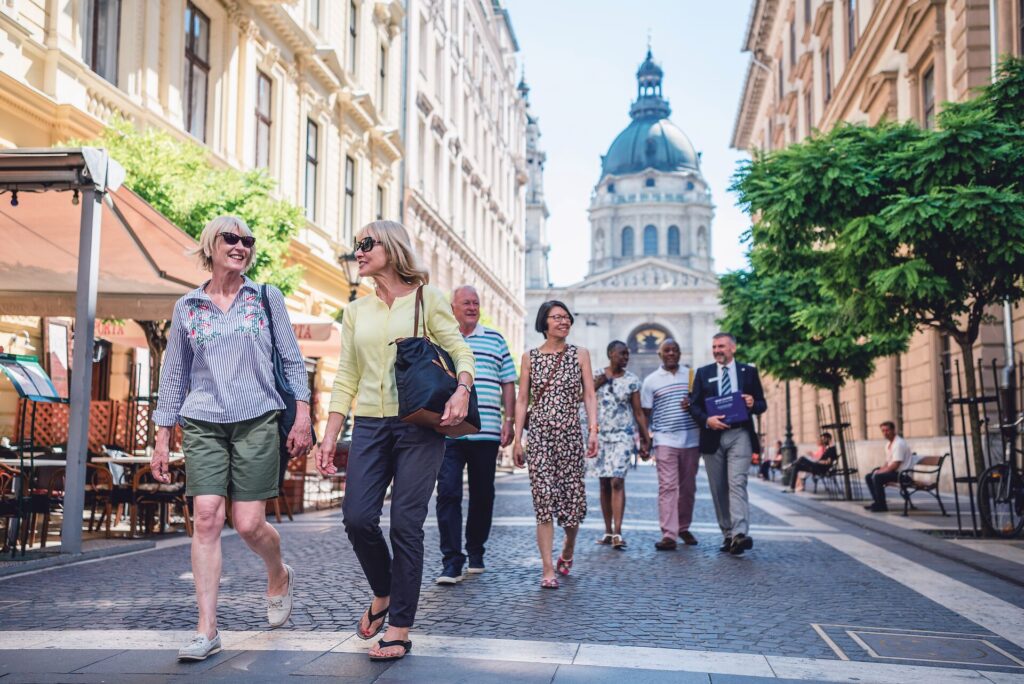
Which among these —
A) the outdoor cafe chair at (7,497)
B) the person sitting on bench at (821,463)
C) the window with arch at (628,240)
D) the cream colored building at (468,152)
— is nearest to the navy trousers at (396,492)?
the outdoor cafe chair at (7,497)

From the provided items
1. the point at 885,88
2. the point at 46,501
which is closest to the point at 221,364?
Answer: the point at 46,501

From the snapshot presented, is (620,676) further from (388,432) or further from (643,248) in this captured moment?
(643,248)

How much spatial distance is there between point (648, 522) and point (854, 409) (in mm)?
18176

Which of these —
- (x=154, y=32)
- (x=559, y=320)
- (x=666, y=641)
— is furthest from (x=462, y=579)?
(x=154, y=32)

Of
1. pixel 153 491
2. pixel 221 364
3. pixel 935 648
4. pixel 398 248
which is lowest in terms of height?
pixel 935 648

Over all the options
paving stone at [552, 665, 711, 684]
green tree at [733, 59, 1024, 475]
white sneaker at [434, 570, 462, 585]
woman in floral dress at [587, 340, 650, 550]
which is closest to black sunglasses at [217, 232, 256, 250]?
paving stone at [552, 665, 711, 684]

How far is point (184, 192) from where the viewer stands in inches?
495

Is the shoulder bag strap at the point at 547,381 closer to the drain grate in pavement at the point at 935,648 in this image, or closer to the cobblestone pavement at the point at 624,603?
the cobblestone pavement at the point at 624,603

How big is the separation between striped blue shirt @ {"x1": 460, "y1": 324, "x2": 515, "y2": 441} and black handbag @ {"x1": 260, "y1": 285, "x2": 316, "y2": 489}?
229 centimetres

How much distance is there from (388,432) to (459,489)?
250cm

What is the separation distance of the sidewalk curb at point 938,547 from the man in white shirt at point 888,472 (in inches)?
16.3

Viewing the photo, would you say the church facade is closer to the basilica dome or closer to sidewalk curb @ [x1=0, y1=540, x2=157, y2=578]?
Answer: the basilica dome

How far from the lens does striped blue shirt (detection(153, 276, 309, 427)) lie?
440 cm

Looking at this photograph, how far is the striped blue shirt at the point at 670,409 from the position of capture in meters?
9.15
